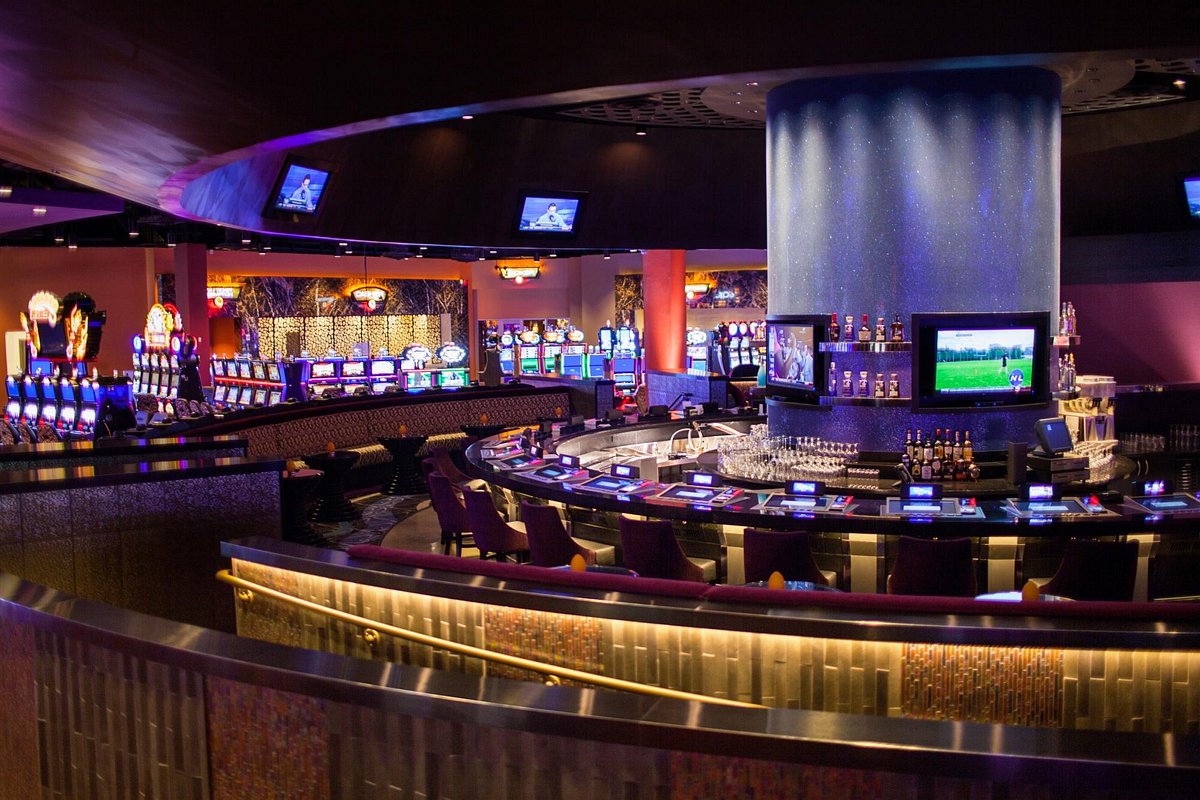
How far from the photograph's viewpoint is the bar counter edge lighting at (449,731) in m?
1.99

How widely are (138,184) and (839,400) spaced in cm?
696

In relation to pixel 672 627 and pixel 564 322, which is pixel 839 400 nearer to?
pixel 672 627

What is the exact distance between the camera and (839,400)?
862 cm

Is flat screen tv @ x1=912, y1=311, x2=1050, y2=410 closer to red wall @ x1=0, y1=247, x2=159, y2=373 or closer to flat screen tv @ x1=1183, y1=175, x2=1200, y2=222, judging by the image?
flat screen tv @ x1=1183, y1=175, x2=1200, y2=222

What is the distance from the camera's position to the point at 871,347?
328 inches

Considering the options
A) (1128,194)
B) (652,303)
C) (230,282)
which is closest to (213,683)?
(1128,194)

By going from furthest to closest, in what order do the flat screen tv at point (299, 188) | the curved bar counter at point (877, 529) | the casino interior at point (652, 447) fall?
the flat screen tv at point (299, 188), the curved bar counter at point (877, 529), the casino interior at point (652, 447)

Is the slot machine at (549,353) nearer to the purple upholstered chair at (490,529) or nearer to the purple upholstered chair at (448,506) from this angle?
the purple upholstered chair at (448,506)

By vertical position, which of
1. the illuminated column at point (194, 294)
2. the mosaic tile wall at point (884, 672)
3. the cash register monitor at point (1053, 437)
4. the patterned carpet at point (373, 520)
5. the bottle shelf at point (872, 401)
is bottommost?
the patterned carpet at point (373, 520)

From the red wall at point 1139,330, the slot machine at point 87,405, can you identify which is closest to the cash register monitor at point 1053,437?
the red wall at point 1139,330

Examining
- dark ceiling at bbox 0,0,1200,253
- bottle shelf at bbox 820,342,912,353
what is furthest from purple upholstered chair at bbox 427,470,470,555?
bottle shelf at bbox 820,342,912,353

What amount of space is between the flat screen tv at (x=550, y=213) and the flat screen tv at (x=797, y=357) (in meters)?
6.28

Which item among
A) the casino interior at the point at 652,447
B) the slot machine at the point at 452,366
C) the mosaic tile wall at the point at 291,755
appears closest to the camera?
the mosaic tile wall at the point at 291,755

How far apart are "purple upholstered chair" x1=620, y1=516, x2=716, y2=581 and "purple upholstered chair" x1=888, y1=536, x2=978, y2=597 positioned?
1288 mm
